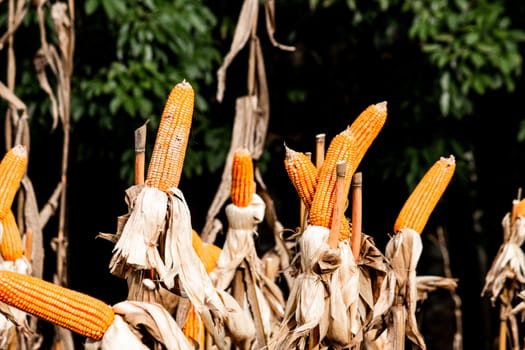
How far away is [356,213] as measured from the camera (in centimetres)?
271

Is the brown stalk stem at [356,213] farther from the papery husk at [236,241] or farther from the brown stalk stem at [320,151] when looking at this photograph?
the papery husk at [236,241]

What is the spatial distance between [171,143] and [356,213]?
55 centimetres

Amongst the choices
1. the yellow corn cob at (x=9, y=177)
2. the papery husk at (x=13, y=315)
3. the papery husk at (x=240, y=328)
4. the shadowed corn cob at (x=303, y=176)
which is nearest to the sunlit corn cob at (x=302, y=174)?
the shadowed corn cob at (x=303, y=176)

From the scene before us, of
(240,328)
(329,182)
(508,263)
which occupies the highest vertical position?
(329,182)

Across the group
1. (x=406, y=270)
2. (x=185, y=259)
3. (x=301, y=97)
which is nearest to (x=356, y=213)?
(x=406, y=270)

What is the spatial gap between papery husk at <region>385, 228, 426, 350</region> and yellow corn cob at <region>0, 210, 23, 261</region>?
1112 millimetres

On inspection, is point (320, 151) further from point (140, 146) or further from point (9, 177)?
point (9, 177)

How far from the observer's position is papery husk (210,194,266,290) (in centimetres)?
324

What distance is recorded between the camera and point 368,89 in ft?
20.2

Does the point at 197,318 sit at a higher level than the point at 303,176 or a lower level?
lower

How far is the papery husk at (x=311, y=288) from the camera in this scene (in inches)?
102

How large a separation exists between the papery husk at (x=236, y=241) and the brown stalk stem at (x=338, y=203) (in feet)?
2.27

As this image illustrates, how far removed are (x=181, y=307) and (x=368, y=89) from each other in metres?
3.55

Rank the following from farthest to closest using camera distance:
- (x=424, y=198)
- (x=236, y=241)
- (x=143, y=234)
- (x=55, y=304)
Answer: (x=236, y=241), (x=424, y=198), (x=143, y=234), (x=55, y=304)
